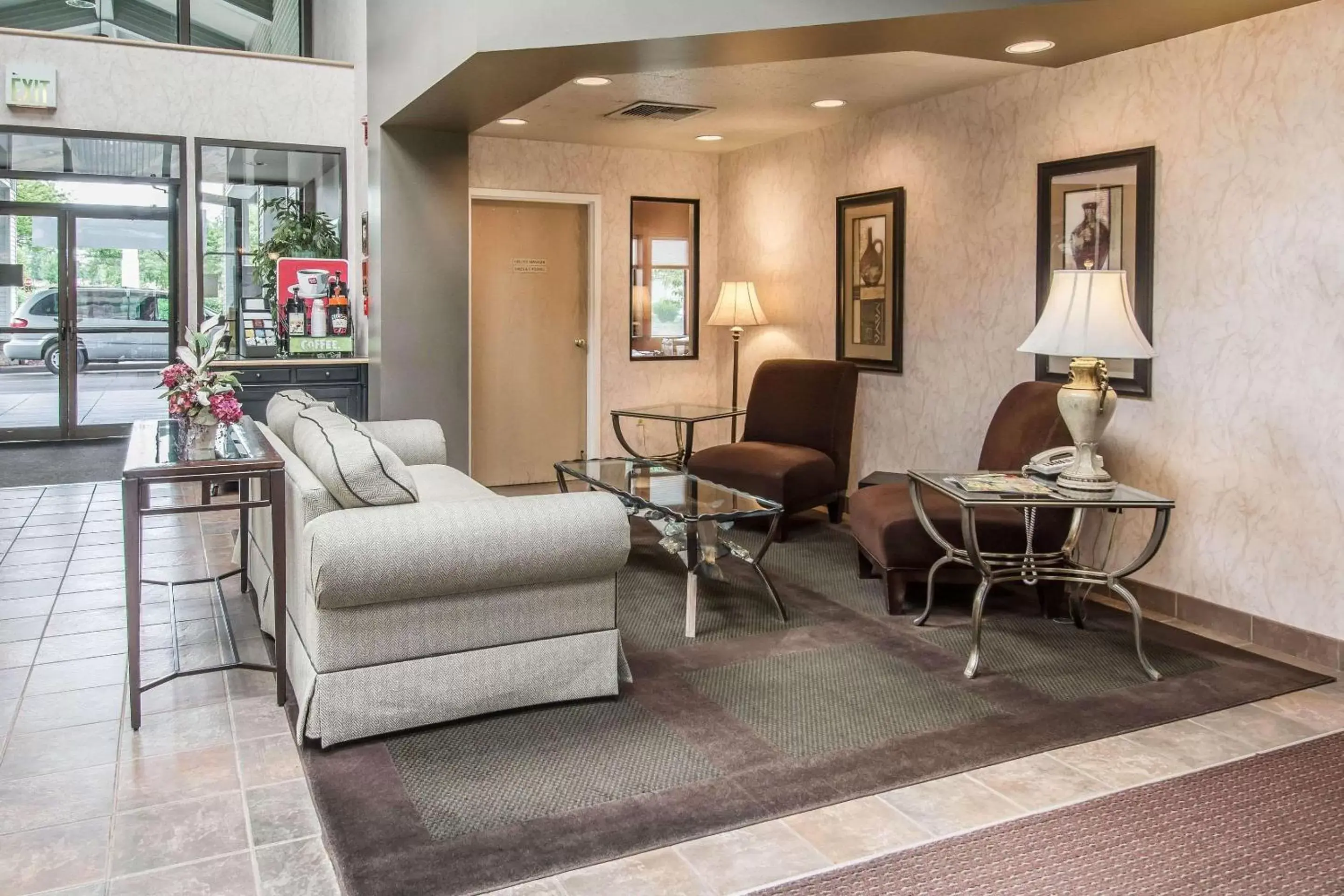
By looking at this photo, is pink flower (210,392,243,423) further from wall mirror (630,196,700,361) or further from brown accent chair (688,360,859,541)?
wall mirror (630,196,700,361)

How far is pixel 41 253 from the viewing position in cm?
794

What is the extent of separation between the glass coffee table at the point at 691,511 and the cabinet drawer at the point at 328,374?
7.64ft

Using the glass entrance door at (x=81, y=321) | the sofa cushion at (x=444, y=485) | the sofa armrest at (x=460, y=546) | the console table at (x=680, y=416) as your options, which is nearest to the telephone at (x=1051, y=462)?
the sofa armrest at (x=460, y=546)

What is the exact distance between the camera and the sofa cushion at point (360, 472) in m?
2.94

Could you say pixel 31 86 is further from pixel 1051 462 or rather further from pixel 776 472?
pixel 1051 462

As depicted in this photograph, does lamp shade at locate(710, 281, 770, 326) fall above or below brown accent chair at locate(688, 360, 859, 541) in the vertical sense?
above

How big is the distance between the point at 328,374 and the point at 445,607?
416 cm

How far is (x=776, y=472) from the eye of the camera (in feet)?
17.7

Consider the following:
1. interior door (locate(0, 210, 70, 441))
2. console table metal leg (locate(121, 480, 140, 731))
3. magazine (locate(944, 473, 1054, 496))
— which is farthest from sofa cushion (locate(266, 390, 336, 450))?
interior door (locate(0, 210, 70, 441))

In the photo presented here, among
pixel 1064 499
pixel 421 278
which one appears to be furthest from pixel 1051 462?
pixel 421 278

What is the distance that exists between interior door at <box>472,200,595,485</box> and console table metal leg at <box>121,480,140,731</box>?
13.7 feet

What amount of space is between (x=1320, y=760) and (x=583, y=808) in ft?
6.58

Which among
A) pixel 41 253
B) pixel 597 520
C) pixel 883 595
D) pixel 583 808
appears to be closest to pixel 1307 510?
pixel 883 595

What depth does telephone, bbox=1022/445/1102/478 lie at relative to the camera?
3.86 meters
